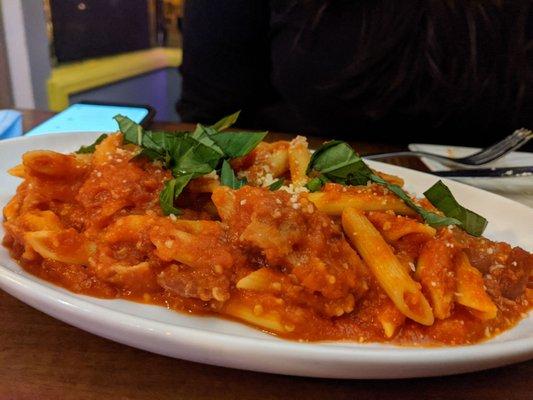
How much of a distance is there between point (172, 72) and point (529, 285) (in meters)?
3.77

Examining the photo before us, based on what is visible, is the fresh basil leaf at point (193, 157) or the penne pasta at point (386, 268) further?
the fresh basil leaf at point (193, 157)

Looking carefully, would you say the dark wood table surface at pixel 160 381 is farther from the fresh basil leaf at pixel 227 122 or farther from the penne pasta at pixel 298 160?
the fresh basil leaf at pixel 227 122

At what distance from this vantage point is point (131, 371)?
2.16ft

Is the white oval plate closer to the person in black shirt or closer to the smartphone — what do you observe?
the smartphone

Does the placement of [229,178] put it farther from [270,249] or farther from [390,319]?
[390,319]

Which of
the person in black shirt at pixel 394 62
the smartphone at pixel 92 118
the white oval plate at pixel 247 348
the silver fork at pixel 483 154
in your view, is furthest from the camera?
the person in black shirt at pixel 394 62

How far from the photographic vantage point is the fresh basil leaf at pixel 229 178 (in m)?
0.84

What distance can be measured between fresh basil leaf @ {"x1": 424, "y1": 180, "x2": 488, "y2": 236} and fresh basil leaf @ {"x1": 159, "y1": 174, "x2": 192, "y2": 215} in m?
0.40

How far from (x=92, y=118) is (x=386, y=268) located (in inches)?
47.0

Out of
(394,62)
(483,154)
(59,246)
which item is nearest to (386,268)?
(59,246)

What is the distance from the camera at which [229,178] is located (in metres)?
0.85

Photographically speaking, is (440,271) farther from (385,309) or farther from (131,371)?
(131,371)

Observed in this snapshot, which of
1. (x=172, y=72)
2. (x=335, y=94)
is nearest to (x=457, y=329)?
(x=335, y=94)

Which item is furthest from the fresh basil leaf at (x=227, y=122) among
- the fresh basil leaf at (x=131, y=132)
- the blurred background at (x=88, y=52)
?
the blurred background at (x=88, y=52)
